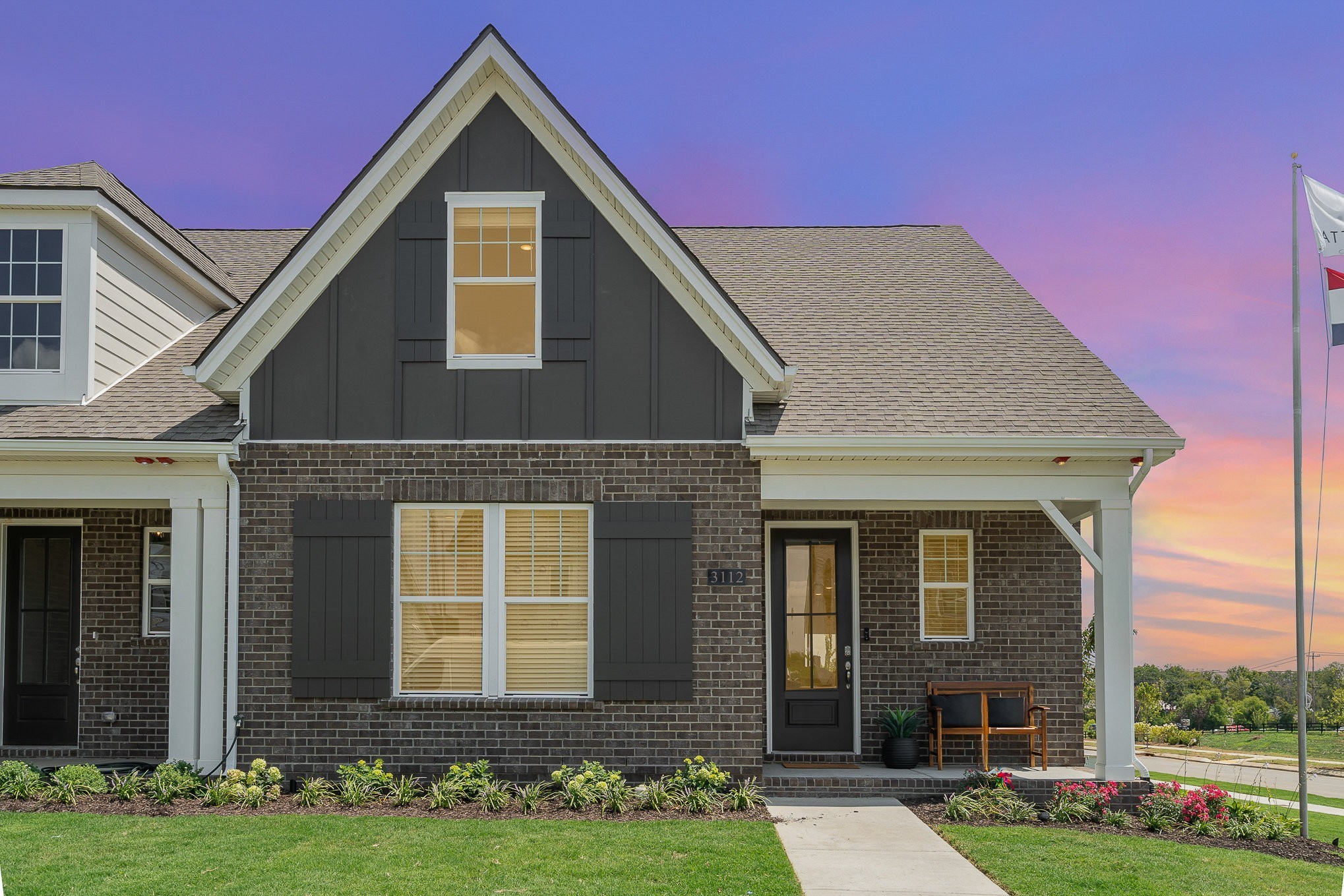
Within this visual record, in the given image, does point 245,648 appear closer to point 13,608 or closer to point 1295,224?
point 13,608

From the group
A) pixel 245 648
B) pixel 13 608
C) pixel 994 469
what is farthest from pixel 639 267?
pixel 13 608

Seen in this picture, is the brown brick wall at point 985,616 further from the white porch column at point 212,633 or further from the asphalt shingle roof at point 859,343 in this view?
the white porch column at point 212,633

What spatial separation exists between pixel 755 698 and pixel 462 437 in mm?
3613

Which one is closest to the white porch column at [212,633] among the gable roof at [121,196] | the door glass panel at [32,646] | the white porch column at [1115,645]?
the door glass panel at [32,646]

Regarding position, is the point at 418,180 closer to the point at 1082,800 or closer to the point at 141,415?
the point at 141,415

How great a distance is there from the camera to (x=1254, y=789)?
1338 centimetres

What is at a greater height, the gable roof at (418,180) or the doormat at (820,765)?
the gable roof at (418,180)

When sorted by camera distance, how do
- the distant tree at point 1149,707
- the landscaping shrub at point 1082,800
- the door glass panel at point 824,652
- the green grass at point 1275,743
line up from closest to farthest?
1. the landscaping shrub at point 1082,800
2. the door glass panel at point 824,652
3. the green grass at point 1275,743
4. the distant tree at point 1149,707

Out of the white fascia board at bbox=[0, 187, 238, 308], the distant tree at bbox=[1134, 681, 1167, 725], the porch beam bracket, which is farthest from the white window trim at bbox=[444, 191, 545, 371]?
the distant tree at bbox=[1134, 681, 1167, 725]

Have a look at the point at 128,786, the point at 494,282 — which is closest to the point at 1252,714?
the point at 494,282

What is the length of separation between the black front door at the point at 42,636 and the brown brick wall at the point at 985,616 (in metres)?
7.79

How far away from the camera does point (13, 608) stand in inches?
471

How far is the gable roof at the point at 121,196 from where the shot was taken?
36.9ft

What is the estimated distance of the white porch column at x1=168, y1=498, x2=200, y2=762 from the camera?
1010 centimetres
